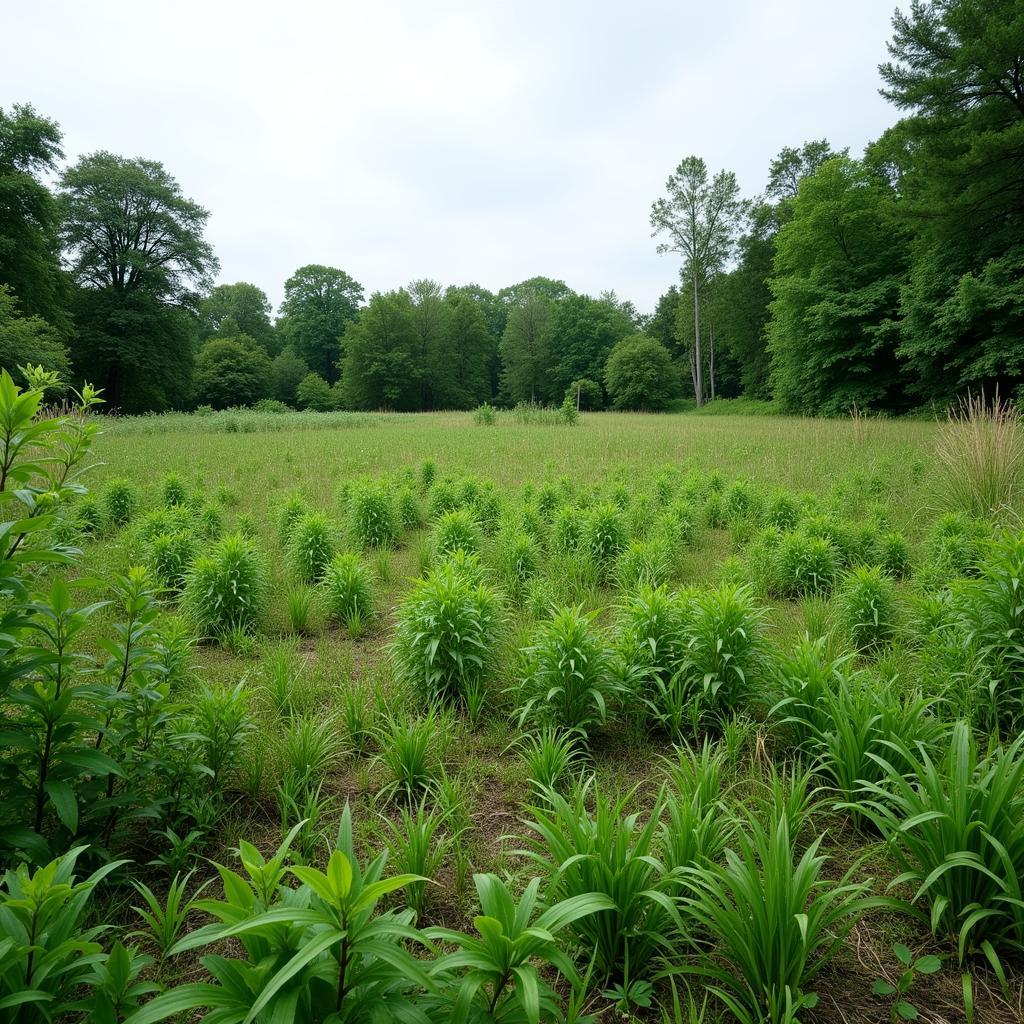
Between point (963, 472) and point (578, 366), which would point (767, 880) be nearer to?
point (963, 472)

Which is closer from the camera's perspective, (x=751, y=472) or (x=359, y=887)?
(x=359, y=887)

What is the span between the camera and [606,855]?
65.7 inches

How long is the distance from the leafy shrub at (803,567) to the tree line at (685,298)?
17.6 meters

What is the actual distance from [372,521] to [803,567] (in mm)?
4634

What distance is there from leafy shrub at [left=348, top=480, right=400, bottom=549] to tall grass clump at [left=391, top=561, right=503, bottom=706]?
3.20 metres

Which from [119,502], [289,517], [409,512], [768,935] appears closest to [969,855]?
[768,935]

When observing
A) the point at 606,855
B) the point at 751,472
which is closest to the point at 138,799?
the point at 606,855

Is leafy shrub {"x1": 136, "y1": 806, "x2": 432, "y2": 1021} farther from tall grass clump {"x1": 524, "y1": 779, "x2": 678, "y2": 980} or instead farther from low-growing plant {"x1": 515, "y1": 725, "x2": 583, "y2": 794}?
low-growing plant {"x1": 515, "y1": 725, "x2": 583, "y2": 794}

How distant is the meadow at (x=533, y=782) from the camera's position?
3.98ft

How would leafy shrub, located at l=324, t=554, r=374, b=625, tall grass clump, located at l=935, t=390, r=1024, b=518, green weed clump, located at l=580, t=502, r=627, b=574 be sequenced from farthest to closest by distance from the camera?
tall grass clump, located at l=935, t=390, r=1024, b=518, green weed clump, located at l=580, t=502, r=627, b=574, leafy shrub, located at l=324, t=554, r=374, b=625

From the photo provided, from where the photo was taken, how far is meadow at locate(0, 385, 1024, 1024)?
3.98 feet

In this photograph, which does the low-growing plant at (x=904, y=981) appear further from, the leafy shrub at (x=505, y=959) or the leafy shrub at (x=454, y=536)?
the leafy shrub at (x=454, y=536)

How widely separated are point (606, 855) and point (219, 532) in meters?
5.92

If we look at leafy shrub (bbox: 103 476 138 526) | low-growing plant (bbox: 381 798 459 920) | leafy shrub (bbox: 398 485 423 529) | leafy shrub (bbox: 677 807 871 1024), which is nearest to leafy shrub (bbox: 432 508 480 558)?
leafy shrub (bbox: 398 485 423 529)
